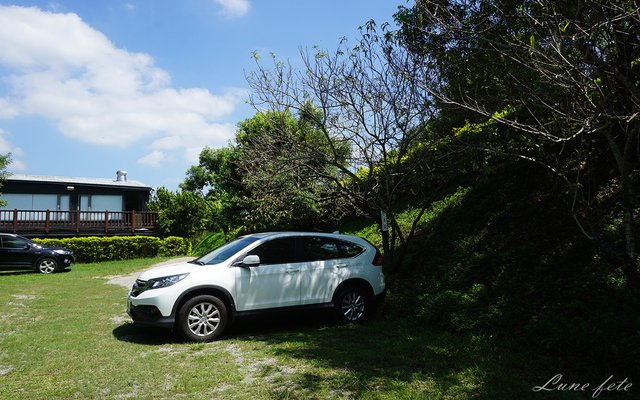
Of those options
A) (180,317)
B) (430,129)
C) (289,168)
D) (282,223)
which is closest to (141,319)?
(180,317)

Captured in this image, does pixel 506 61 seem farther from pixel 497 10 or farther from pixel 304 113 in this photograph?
pixel 304 113

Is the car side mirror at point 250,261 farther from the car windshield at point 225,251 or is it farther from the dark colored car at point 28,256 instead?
the dark colored car at point 28,256

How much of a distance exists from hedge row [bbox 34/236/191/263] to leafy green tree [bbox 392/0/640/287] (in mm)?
17720

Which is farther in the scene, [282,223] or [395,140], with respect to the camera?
[282,223]

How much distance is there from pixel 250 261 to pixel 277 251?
0.59 meters

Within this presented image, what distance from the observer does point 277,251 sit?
23.7ft

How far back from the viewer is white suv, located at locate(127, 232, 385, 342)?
6391 millimetres

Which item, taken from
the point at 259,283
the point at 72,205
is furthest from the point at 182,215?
the point at 259,283

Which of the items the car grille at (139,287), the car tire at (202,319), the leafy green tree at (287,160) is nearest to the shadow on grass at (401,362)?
the car tire at (202,319)

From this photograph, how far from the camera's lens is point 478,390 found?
4.35 m

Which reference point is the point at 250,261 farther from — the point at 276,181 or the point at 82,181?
the point at 82,181

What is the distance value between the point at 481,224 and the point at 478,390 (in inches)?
219

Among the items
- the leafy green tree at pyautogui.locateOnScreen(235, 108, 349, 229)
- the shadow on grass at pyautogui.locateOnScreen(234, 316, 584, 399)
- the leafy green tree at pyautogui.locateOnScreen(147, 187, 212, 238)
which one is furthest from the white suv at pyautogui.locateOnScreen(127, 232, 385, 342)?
the leafy green tree at pyautogui.locateOnScreen(147, 187, 212, 238)

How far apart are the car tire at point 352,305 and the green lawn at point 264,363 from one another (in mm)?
192
